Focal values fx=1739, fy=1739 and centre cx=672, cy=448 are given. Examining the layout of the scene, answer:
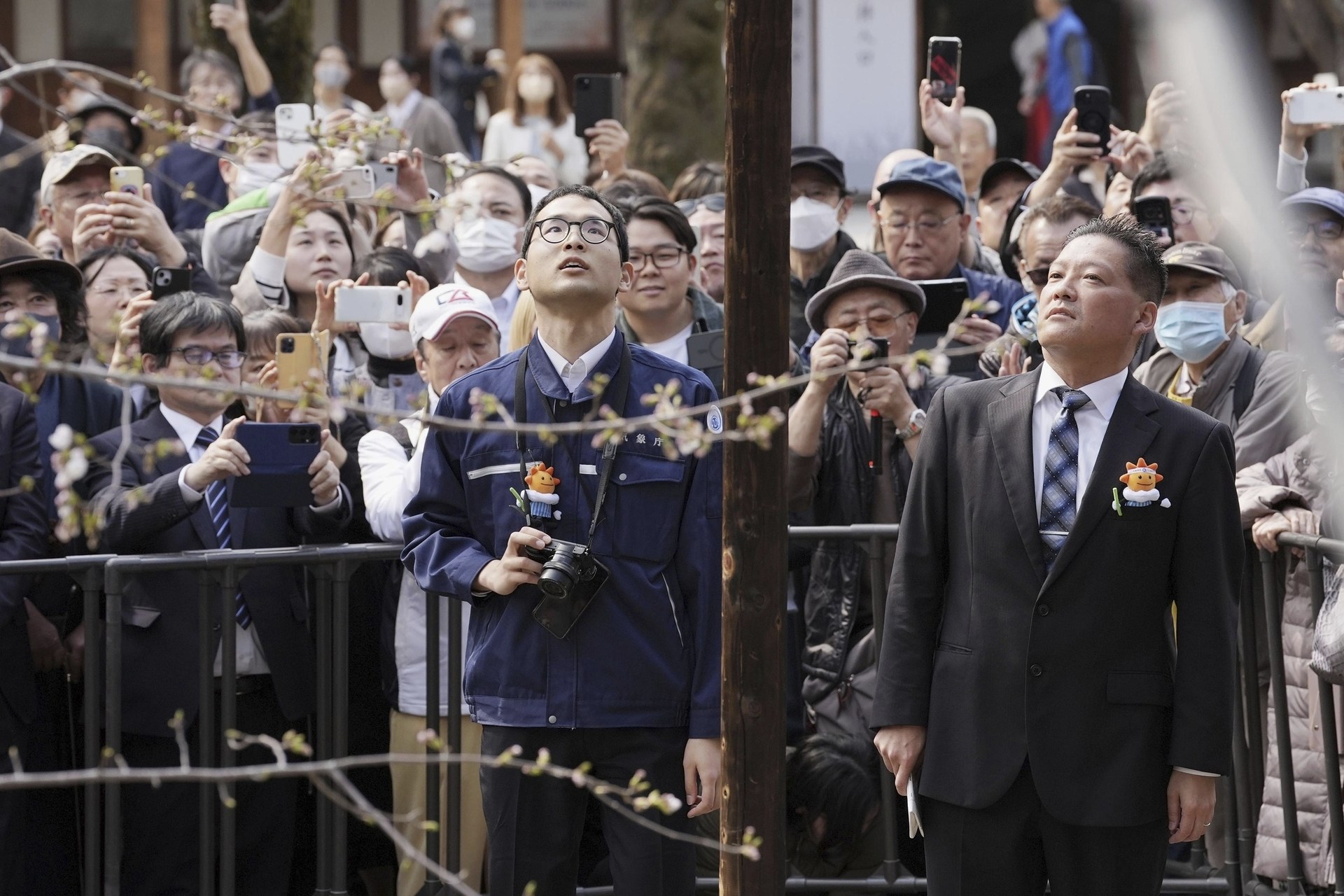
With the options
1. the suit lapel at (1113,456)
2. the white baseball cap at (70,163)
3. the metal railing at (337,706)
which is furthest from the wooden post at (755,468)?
the white baseball cap at (70,163)

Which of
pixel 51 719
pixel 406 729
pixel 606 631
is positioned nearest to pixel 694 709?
pixel 606 631

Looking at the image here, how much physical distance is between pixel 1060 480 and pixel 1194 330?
6.17 feet

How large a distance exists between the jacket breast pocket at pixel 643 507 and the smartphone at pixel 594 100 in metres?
3.89

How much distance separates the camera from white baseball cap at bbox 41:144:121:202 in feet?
21.1

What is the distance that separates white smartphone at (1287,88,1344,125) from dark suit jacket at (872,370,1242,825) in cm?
274

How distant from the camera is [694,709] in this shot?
423 cm

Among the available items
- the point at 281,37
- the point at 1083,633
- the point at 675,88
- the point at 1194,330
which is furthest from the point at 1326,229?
the point at 281,37

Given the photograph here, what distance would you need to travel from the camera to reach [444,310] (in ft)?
18.1

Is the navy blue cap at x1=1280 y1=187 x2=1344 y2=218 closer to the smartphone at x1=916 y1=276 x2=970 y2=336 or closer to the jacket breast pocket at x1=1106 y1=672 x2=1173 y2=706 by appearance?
the smartphone at x1=916 y1=276 x2=970 y2=336

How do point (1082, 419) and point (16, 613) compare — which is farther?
point (16, 613)

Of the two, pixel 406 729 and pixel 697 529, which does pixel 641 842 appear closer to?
pixel 697 529

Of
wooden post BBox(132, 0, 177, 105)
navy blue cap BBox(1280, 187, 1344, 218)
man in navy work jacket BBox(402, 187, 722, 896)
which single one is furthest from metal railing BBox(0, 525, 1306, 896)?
wooden post BBox(132, 0, 177, 105)

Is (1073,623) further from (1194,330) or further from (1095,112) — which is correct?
(1095,112)

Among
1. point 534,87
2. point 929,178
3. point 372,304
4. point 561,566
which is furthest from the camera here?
point 534,87
